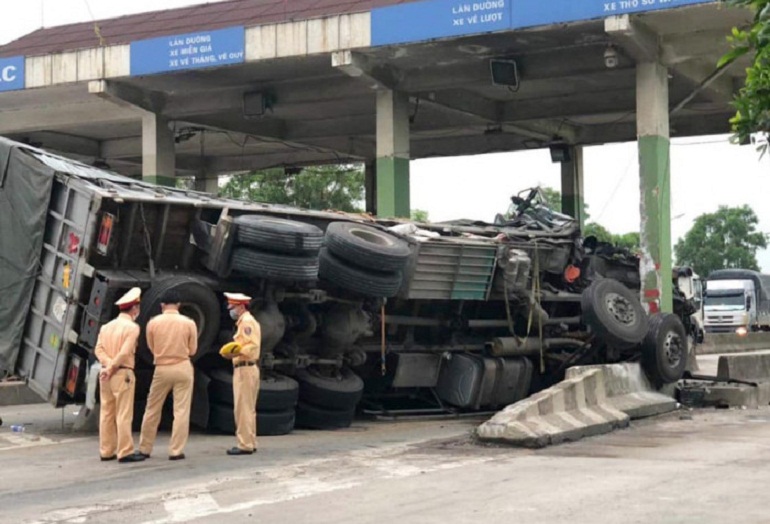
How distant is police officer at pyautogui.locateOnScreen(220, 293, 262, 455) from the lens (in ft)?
36.4

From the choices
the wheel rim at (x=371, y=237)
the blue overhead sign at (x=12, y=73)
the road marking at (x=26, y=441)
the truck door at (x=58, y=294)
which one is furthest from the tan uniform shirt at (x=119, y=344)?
the blue overhead sign at (x=12, y=73)

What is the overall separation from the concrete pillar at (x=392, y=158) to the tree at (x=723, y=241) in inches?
3018

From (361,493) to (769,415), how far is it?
9.68m

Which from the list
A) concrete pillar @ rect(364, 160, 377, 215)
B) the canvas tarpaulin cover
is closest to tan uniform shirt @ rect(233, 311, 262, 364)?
the canvas tarpaulin cover

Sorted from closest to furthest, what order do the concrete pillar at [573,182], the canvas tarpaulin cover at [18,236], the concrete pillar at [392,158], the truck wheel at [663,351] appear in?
the canvas tarpaulin cover at [18,236] → the truck wheel at [663,351] → the concrete pillar at [392,158] → the concrete pillar at [573,182]

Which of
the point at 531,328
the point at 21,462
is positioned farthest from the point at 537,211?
the point at 21,462

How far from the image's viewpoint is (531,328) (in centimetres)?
1652

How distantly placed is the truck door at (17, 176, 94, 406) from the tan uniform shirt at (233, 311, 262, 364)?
6.70 feet

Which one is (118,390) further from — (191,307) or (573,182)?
(573,182)

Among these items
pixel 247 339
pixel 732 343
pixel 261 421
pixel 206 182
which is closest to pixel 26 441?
pixel 261 421

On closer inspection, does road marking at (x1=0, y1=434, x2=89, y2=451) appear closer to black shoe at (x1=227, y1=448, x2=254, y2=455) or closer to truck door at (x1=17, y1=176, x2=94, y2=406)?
truck door at (x1=17, y1=176, x2=94, y2=406)

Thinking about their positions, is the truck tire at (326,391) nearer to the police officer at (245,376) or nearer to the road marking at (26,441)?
the police officer at (245,376)

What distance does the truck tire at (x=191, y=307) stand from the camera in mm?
11898

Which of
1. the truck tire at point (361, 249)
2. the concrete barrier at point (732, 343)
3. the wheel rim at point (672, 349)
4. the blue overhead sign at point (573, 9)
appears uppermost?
the blue overhead sign at point (573, 9)
